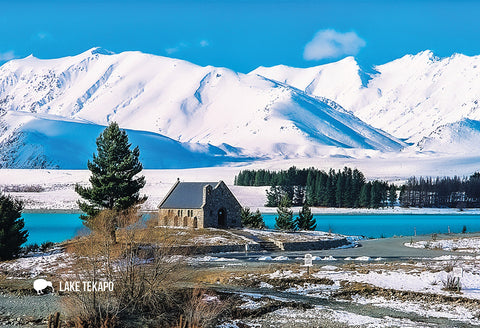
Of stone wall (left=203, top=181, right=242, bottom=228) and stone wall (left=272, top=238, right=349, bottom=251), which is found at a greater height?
stone wall (left=203, top=181, right=242, bottom=228)

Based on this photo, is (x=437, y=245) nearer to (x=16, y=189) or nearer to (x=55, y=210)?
(x=55, y=210)

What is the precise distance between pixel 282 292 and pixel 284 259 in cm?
1282

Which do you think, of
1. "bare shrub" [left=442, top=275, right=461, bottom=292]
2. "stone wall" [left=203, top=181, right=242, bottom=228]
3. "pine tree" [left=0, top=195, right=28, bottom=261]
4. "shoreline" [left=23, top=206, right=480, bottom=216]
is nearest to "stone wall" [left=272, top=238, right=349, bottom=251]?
"stone wall" [left=203, top=181, right=242, bottom=228]

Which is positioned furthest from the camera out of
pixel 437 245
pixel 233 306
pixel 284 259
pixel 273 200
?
pixel 273 200

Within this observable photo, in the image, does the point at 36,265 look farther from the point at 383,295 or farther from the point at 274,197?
the point at 274,197

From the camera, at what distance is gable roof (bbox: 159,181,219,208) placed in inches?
2226

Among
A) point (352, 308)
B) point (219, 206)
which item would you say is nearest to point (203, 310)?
point (352, 308)

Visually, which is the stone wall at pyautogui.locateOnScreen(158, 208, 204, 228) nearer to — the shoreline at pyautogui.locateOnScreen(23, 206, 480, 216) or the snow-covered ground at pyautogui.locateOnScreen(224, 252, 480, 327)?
the snow-covered ground at pyautogui.locateOnScreen(224, 252, 480, 327)

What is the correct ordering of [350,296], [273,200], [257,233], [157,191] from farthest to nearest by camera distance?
[157,191] → [273,200] → [257,233] → [350,296]

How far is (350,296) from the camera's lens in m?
27.8

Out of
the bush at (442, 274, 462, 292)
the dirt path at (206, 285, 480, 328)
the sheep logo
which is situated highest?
the bush at (442, 274, 462, 292)

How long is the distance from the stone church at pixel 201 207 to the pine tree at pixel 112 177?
9.47 metres

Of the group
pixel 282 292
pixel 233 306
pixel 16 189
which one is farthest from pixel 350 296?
pixel 16 189

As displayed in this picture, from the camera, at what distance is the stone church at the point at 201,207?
55500 millimetres
